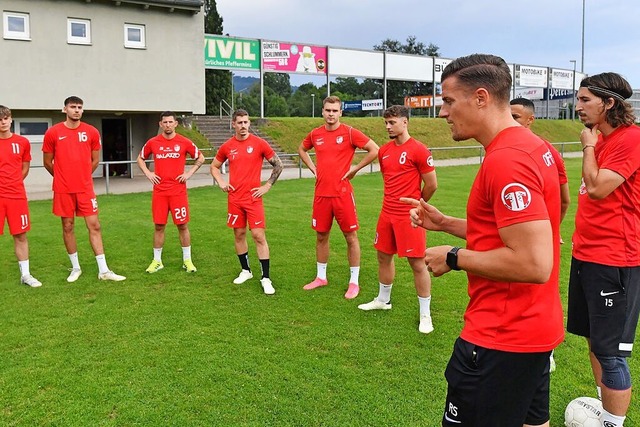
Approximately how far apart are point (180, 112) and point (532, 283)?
20888 millimetres

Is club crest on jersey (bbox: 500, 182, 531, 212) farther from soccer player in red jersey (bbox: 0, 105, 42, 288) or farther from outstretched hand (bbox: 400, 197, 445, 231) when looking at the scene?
soccer player in red jersey (bbox: 0, 105, 42, 288)

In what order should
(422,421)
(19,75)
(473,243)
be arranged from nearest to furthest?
(473,243)
(422,421)
(19,75)

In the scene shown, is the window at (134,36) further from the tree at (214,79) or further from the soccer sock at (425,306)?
the tree at (214,79)

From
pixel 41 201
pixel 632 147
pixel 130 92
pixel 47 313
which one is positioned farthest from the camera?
pixel 130 92

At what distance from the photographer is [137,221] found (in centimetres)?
1198

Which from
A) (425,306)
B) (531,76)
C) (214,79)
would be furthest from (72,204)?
(531,76)

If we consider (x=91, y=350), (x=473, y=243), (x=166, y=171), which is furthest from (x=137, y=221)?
(x=473, y=243)

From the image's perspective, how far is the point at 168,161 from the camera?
25.3 ft

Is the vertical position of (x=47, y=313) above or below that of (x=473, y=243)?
below

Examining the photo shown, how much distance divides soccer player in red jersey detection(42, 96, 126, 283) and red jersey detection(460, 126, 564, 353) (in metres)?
6.20

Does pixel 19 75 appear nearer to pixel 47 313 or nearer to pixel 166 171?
pixel 166 171

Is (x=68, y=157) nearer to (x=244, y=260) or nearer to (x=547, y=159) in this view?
(x=244, y=260)

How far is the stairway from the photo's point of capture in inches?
1029

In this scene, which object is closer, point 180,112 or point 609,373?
point 609,373
